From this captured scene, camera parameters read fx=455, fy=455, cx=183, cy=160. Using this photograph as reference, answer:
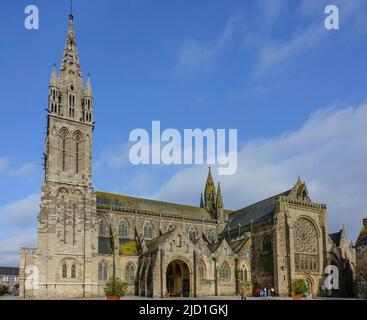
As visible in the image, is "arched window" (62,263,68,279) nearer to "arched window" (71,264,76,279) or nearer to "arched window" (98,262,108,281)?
"arched window" (71,264,76,279)

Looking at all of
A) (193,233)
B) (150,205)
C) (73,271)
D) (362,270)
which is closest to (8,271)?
(150,205)

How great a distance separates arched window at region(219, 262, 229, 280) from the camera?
64.9 metres

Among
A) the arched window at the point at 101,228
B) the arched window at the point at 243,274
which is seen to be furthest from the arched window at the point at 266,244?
the arched window at the point at 101,228

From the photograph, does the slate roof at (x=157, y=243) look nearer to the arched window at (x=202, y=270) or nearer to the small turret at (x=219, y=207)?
the arched window at (x=202, y=270)

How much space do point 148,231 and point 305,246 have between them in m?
24.5

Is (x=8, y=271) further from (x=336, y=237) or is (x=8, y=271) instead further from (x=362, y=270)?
(x=362, y=270)

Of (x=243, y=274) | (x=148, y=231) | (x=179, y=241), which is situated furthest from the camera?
(x=148, y=231)

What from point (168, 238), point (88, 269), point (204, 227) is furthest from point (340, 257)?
point (88, 269)

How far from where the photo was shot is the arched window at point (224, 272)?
2554 inches

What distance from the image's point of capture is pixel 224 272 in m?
65.4

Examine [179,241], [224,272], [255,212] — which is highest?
[255,212]

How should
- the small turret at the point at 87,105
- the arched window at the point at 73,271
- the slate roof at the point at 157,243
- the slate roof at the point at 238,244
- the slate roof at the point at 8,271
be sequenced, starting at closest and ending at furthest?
the arched window at the point at 73,271 → the slate roof at the point at 157,243 → the small turret at the point at 87,105 → the slate roof at the point at 238,244 → the slate roof at the point at 8,271
